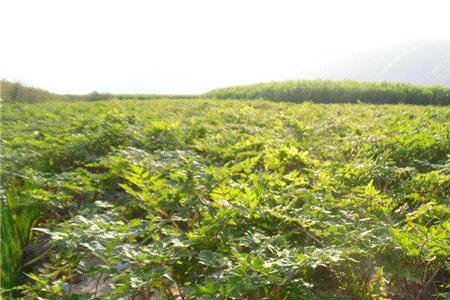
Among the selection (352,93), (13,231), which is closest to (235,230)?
(13,231)

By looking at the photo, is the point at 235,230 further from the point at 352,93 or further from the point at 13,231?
the point at 352,93

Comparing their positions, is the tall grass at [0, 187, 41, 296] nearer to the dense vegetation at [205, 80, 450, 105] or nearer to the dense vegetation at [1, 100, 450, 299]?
the dense vegetation at [1, 100, 450, 299]

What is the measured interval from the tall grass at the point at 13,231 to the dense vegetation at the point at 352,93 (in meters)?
20.4

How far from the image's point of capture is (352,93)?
2403 cm

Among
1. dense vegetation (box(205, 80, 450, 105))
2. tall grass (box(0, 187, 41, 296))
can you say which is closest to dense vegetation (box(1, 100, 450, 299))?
tall grass (box(0, 187, 41, 296))

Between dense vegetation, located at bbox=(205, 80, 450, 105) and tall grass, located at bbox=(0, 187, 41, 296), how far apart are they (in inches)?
804

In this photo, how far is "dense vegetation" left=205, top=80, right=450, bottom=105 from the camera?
77.5ft

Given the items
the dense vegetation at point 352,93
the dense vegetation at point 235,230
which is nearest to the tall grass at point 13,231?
the dense vegetation at point 235,230

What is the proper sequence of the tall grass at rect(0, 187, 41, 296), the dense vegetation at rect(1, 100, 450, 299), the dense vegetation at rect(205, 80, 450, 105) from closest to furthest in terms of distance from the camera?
the dense vegetation at rect(1, 100, 450, 299), the tall grass at rect(0, 187, 41, 296), the dense vegetation at rect(205, 80, 450, 105)

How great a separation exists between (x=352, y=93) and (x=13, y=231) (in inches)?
894

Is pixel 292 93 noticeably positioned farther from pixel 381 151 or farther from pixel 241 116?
pixel 381 151

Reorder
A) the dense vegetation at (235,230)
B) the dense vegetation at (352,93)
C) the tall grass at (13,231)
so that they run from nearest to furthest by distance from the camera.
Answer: the dense vegetation at (235,230)
the tall grass at (13,231)
the dense vegetation at (352,93)

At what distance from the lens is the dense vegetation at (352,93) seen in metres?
23.6

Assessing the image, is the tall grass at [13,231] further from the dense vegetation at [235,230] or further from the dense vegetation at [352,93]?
the dense vegetation at [352,93]
